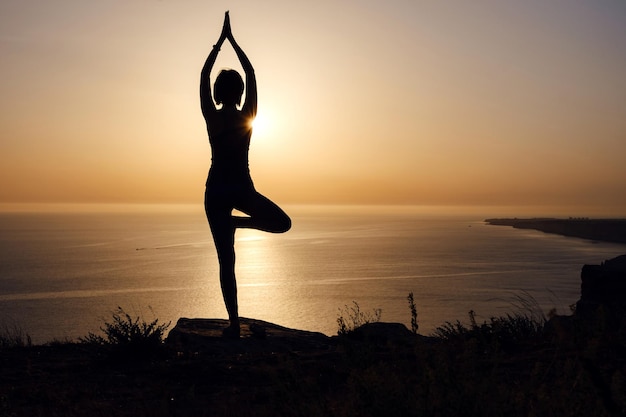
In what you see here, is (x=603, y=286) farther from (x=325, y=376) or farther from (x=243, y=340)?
(x=325, y=376)

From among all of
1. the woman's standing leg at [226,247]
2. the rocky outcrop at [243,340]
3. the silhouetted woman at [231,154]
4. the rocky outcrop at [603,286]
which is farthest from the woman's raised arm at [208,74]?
the rocky outcrop at [603,286]

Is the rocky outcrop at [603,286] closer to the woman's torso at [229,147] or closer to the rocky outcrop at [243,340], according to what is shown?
the rocky outcrop at [243,340]

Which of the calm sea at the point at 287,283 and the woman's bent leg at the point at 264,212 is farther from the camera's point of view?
the calm sea at the point at 287,283

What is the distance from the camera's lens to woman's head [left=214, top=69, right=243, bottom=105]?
312 inches

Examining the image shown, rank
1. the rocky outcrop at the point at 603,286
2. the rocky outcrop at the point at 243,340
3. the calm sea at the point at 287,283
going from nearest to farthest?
the rocky outcrop at the point at 243,340 → the rocky outcrop at the point at 603,286 → the calm sea at the point at 287,283

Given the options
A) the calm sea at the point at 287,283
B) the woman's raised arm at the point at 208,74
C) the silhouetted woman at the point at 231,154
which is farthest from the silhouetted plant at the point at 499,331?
the calm sea at the point at 287,283

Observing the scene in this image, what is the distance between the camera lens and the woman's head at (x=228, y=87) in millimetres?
7930

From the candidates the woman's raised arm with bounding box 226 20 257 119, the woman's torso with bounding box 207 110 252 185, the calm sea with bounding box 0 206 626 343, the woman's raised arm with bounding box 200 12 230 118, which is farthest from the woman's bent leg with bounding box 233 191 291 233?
the calm sea with bounding box 0 206 626 343

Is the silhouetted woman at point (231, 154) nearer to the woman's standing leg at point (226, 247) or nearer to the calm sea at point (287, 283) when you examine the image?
the woman's standing leg at point (226, 247)

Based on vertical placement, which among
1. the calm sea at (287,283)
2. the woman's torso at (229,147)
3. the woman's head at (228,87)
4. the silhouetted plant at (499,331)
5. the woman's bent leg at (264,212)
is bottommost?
the calm sea at (287,283)

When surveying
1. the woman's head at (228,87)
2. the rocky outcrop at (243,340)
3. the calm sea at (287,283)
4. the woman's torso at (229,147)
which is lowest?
the calm sea at (287,283)

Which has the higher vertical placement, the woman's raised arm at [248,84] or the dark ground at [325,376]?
the woman's raised arm at [248,84]

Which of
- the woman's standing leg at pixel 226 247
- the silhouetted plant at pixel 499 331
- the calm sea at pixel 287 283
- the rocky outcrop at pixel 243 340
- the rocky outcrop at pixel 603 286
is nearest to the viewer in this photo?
the silhouetted plant at pixel 499 331

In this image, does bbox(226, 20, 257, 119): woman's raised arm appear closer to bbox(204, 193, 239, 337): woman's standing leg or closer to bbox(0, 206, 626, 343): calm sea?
bbox(204, 193, 239, 337): woman's standing leg
